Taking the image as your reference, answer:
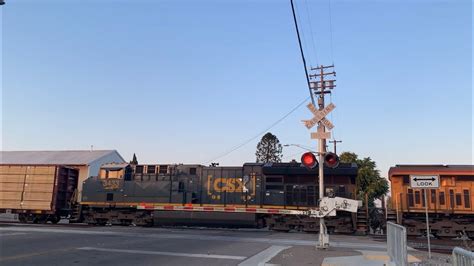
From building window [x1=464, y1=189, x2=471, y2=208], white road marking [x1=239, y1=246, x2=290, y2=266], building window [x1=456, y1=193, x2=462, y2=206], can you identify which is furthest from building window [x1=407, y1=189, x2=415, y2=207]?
white road marking [x1=239, y1=246, x2=290, y2=266]

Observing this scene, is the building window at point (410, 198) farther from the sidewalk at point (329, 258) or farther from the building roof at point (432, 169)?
the sidewalk at point (329, 258)

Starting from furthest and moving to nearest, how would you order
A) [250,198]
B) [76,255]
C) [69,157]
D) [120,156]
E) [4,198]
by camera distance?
[120,156], [69,157], [4,198], [250,198], [76,255]

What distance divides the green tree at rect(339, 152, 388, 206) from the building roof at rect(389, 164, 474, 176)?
22487 millimetres

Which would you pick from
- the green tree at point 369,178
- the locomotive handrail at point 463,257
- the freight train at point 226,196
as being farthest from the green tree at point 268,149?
the locomotive handrail at point 463,257

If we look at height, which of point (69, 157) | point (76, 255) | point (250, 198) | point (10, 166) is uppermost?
Answer: point (69, 157)

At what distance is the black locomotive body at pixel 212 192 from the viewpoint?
20.2 meters

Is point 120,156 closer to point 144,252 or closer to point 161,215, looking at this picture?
point 161,215

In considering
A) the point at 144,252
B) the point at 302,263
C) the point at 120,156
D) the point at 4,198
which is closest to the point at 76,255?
the point at 144,252

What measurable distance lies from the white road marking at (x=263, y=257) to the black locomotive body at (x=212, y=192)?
768 centimetres

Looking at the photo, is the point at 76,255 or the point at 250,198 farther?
the point at 250,198

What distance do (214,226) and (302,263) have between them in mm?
12274

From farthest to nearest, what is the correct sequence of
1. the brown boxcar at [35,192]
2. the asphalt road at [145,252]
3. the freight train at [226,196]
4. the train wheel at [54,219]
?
the train wheel at [54,219] < the brown boxcar at [35,192] < the freight train at [226,196] < the asphalt road at [145,252]

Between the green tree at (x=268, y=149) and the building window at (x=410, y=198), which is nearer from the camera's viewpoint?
the building window at (x=410, y=198)

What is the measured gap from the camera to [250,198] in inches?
830
